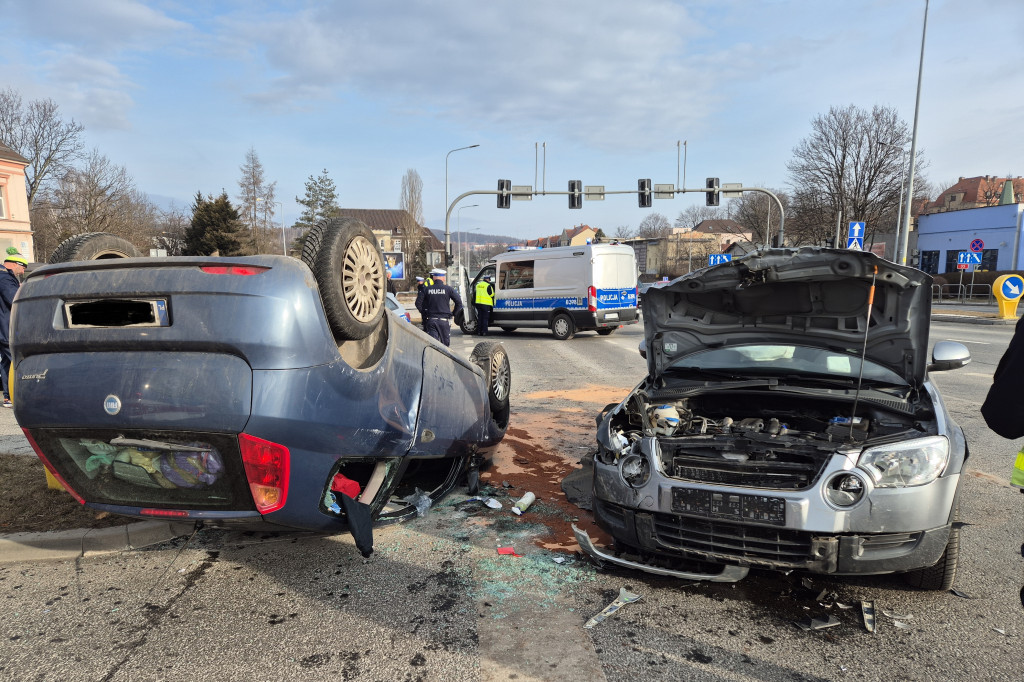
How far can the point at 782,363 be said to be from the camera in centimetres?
404

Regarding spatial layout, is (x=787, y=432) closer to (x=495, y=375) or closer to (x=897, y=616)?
(x=897, y=616)

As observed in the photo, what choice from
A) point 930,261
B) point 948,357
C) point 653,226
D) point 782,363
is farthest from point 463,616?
point 653,226

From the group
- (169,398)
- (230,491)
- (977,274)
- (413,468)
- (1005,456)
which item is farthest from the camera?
(977,274)

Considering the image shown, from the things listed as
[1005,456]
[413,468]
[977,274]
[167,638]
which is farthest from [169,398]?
[977,274]

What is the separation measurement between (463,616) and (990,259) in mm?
47212

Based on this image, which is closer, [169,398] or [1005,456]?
[169,398]

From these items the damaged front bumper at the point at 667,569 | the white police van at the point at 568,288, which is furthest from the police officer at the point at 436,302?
the damaged front bumper at the point at 667,569

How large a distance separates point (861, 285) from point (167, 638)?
13.5 feet

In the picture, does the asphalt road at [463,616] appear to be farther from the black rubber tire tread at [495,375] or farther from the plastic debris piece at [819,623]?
the black rubber tire tread at [495,375]

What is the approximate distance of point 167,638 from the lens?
2.78 m

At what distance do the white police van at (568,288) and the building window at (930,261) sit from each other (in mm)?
37998

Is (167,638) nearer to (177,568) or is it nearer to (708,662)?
(177,568)

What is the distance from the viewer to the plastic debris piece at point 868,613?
2.79m

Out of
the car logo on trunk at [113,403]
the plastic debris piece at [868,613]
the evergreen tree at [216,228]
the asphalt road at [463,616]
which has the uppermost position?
the evergreen tree at [216,228]
